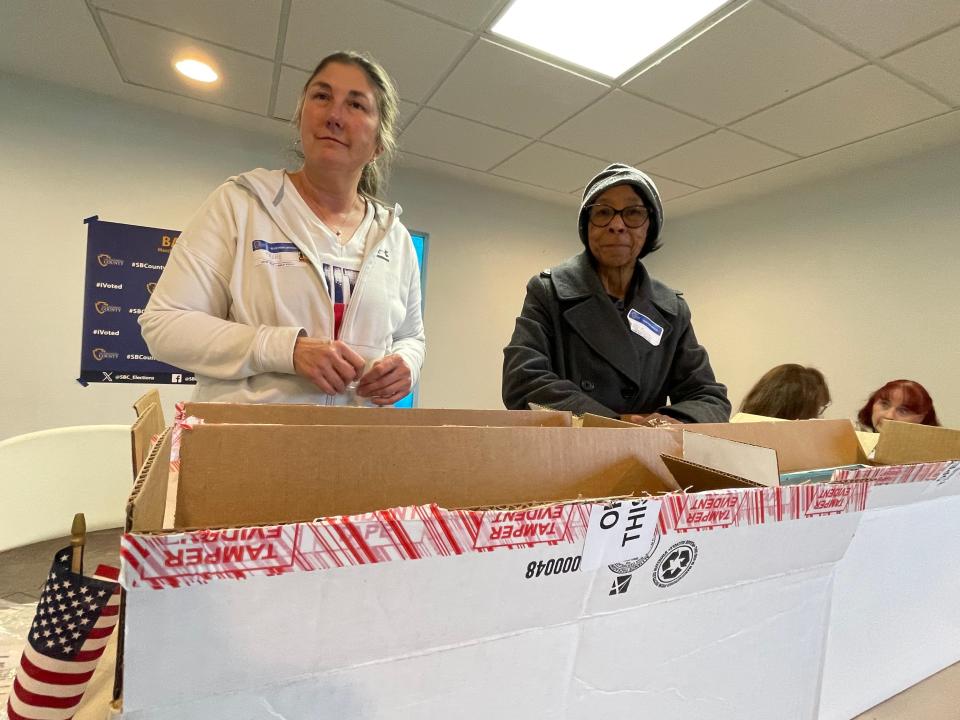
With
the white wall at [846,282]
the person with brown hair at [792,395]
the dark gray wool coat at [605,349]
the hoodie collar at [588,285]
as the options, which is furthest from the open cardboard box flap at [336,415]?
the white wall at [846,282]

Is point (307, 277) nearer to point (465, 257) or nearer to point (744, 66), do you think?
point (744, 66)

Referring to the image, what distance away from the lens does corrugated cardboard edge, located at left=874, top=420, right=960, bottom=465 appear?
64 centimetres

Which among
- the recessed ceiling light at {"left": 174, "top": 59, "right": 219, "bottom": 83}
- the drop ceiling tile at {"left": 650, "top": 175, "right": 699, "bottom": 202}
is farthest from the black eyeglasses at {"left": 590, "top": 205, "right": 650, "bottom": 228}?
the drop ceiling tile at {"left": 650, "top": 175, "right": 699, "bottom": 202}

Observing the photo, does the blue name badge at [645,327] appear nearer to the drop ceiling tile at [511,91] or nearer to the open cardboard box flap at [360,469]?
the open cardboard box flap at [360,469]

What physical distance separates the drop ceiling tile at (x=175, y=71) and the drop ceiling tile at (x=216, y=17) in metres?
0.07

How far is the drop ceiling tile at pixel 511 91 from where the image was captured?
2094mm

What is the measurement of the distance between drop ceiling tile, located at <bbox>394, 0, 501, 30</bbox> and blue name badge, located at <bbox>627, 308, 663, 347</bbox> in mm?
1311

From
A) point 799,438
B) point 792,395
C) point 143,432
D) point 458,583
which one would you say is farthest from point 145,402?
point 792,395

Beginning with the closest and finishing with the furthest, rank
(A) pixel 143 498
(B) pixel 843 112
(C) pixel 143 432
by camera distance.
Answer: (A) pixel 143 498 → (C) pixel 143 432 → (B) pixel 843 112

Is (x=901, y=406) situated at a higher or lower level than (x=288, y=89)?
lower

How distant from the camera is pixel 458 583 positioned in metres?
0.25

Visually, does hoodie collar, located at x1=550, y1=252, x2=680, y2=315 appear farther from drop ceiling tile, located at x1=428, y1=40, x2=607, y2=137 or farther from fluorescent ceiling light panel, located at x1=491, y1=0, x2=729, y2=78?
drop ceiling tile, located at x1=428, y1=40, x2=607, y2=137

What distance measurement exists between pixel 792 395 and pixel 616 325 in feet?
4.33

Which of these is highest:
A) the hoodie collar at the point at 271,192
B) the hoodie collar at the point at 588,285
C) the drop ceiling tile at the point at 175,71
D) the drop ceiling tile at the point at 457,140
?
the drop ceiling tile at the point at 457,140
